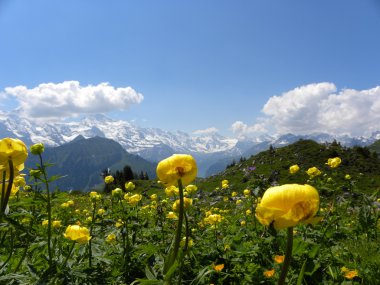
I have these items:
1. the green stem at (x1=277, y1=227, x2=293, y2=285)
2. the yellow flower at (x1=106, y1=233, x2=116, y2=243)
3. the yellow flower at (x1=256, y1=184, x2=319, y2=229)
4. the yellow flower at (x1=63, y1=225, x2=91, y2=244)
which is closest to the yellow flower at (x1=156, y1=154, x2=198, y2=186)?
the yellow flower at (x1=256, y1=184, x2=319, y2=229)

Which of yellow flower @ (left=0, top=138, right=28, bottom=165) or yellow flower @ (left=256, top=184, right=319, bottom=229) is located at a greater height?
yellow flower @ (left=0, top=138, right=28, bottom=165)

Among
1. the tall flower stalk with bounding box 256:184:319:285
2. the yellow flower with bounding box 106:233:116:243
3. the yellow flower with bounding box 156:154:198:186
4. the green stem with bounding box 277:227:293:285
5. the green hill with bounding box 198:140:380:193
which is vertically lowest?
the green hill with bounding box 198:140:380:193

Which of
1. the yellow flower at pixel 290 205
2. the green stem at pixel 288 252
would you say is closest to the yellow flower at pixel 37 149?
the yellow flower at pixel 290 205

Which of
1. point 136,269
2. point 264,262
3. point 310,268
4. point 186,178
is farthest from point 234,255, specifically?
point 186,178

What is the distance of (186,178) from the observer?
213cm

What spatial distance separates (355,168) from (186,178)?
216 ft

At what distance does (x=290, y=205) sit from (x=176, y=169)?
30.5 inches

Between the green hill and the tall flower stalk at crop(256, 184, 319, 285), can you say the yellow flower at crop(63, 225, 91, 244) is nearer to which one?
the tall flower stalk at crop(256, 184, 319, 285)

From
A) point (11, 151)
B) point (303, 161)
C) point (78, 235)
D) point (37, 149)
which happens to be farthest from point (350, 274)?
point (303, 161)

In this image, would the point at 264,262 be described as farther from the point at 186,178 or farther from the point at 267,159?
the point at 267,159

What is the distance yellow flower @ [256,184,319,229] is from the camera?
1.59 m

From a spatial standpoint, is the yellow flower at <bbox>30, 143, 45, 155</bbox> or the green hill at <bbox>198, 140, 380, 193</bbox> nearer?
the yellow flower at <bbox>30, 143, 45, 155</bbox>

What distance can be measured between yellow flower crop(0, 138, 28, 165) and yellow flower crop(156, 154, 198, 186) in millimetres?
1059

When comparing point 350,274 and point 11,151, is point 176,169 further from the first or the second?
point 350,274
